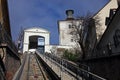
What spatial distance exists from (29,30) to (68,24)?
10467mm

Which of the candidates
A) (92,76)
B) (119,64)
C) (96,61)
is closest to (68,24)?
(96,61)

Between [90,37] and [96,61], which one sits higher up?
[90,37]

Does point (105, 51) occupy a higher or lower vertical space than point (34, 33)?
lower

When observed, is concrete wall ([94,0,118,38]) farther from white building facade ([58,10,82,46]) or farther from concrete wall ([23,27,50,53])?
concrete wall ([23,27,50,53])

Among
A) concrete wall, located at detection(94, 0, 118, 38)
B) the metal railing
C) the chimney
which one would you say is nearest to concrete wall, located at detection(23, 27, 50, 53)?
the chimney

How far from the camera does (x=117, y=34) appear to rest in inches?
1233

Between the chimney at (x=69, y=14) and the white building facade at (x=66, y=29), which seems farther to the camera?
the chimney at (x=69, y=14)

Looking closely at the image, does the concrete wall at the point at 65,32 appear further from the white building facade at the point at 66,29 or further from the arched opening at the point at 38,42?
the arched opening at the point at 38,42

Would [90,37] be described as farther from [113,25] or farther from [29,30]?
[29,30]

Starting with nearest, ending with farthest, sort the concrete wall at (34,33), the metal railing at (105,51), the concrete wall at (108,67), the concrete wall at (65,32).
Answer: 1. the concrete wall at (108,67)
2. the metal railing at (105,51)
3. the concrete wall at (34,33)
4. the concrete wall at (65,32)

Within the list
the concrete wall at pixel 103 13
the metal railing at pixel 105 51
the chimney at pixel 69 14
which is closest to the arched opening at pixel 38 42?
the chimney at pixel 69 14

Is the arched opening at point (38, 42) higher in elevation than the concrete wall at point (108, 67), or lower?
higher

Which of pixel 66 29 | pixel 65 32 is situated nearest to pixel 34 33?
pixel 65 32

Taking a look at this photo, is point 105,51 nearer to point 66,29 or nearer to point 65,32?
point 65,32
